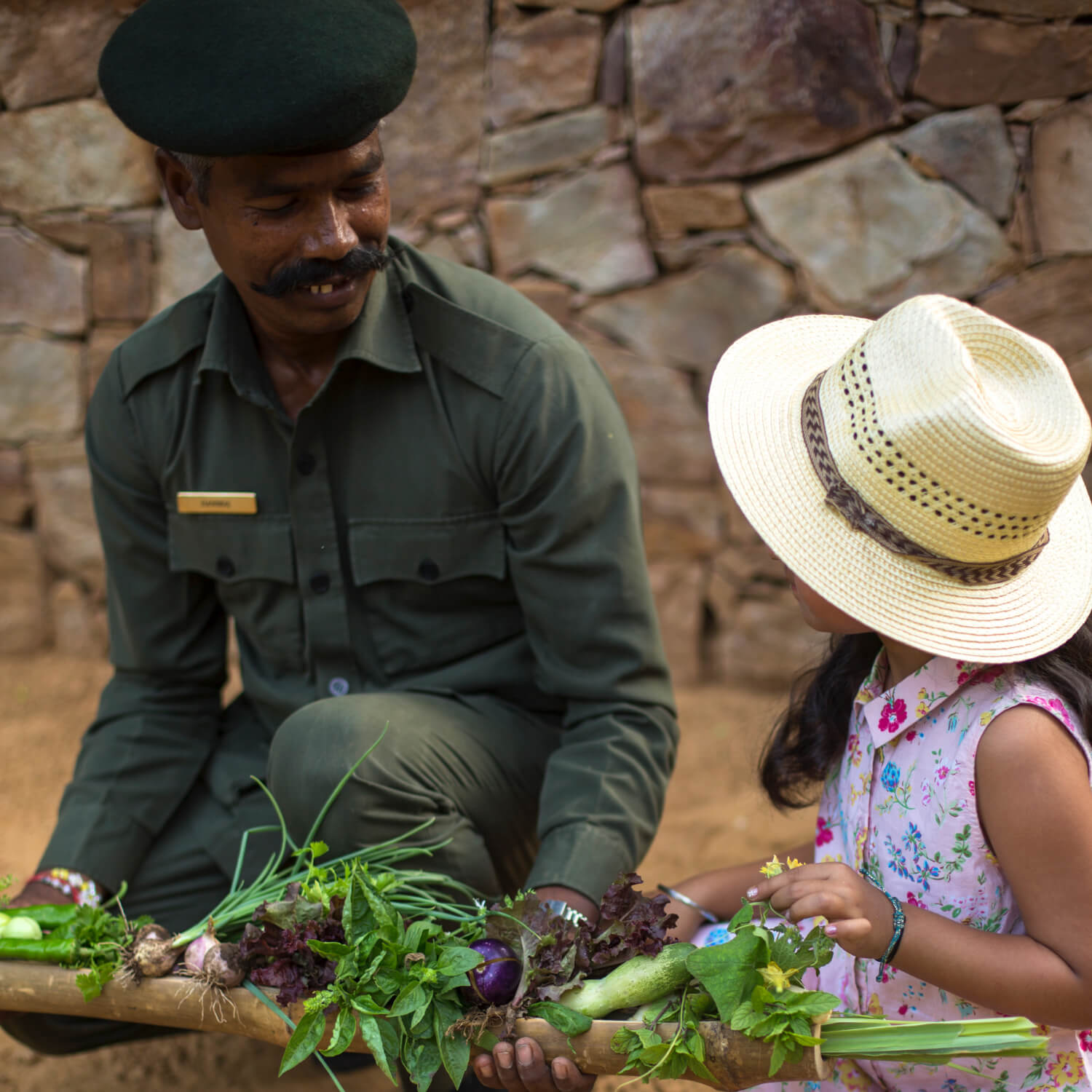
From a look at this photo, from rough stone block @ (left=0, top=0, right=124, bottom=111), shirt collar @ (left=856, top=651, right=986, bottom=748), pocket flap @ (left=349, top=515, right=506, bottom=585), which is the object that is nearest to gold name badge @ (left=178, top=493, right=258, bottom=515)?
pocket flap @ (left=349, top=515, right=506, bottom=585)

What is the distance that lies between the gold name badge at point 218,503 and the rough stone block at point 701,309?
6.47 feet

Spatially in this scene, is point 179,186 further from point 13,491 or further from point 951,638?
point 13,491

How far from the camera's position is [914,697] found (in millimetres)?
1738

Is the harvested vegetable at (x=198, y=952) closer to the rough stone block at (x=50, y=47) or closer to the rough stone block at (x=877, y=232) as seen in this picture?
the rough stone block at (x=877, y=232)

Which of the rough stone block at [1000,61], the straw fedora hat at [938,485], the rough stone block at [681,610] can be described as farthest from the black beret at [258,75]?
the rough stone block at [681,610]

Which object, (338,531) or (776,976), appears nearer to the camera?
(776,976)

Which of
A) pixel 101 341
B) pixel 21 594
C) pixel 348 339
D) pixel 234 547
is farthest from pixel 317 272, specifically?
pixel 21 594

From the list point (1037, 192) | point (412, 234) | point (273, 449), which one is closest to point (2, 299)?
point (412, 234)

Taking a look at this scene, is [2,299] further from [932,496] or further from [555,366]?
[932,496]

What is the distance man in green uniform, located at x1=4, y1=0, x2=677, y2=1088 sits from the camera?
6.66ft

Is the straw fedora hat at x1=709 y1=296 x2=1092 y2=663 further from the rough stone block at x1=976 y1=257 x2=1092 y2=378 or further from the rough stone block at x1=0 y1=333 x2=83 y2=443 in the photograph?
the rough stone block at x1=0 y1=333 x2=83 y2=443

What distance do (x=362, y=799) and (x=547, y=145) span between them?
8.68 ft

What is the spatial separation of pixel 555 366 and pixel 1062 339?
2257mm

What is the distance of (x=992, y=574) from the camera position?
1610 mm
